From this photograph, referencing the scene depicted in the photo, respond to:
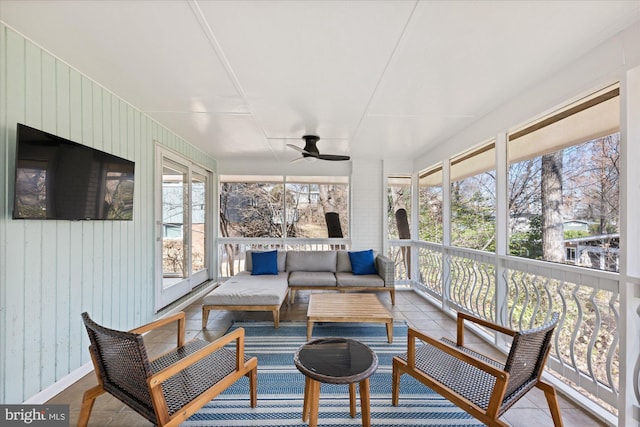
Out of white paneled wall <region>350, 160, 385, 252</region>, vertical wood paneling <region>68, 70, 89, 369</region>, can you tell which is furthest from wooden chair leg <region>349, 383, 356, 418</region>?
white paneled wall <region>350, 160, 385, 252</region>

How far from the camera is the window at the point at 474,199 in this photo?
3.24 m

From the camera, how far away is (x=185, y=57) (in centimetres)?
193

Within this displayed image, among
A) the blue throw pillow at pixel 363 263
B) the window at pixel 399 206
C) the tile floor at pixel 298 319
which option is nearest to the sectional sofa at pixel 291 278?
the blue throw pillow at pixel 363 263

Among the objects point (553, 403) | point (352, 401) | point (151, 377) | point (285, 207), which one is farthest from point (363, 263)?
point (151, 377)

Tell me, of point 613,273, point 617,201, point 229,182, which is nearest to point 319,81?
point 617,201

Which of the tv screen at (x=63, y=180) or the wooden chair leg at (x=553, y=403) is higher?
the tv screen at (x=63, y=180)

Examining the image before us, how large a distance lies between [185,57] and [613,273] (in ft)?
11.1

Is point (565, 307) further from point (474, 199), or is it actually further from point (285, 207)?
point (285, 207)

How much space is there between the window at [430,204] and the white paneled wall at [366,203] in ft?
2.55

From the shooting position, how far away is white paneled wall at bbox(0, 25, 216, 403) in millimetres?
1696

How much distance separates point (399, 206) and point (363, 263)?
1575 millimetres

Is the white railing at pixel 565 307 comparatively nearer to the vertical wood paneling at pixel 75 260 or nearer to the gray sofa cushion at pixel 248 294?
the gray sofa cushion at pixel 248 294

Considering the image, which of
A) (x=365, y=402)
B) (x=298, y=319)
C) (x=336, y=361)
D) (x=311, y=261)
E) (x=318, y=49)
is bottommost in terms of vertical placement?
(x=298, y=319)

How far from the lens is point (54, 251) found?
198 centimetres
